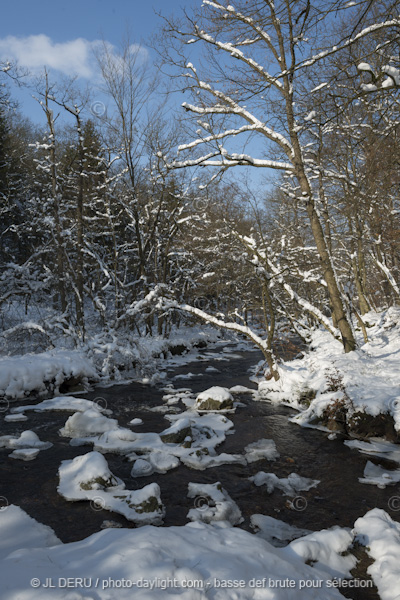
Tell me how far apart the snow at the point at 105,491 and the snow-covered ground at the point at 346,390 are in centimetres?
440

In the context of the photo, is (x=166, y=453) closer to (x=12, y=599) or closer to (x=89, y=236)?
(x=12, y=599)

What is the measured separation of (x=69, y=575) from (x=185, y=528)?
136 centimetres

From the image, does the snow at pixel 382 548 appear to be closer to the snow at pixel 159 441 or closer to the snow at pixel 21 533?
the snow at pixel 159 441

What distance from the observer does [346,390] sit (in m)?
7.84

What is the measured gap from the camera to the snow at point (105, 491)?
4539mm

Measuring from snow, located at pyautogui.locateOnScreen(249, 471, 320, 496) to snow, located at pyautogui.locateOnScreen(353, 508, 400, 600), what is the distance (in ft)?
4.54

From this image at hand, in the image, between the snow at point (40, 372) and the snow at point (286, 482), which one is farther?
the snow at point (40, 372)

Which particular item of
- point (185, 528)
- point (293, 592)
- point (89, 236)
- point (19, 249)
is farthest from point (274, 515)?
point (19, 249)

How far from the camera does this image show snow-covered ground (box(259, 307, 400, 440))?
711 centimetres

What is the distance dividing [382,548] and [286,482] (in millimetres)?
2063

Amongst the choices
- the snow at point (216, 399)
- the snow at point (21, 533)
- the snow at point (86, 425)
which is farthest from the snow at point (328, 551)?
the snow at point (216, 399)

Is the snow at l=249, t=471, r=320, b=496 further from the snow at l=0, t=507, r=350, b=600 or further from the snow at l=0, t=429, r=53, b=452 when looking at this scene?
the snow at l=0, t=429, r=53, b=452

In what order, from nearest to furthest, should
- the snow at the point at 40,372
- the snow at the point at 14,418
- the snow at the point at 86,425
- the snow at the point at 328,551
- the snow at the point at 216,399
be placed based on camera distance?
the snow at the point at 328,551 < the snow at the point at 86,425 < the snow at the point at 14,418 < the snow at the point at 216,399 < the snow at the point at 40,372

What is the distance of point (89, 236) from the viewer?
20344mm
